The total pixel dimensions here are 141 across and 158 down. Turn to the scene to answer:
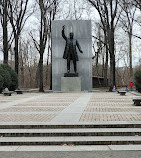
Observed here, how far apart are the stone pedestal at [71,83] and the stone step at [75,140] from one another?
20080 millimetres

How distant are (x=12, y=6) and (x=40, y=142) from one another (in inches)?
1038

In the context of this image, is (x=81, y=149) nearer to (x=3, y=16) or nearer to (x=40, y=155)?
(x=40, y=155)

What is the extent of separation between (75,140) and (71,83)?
20.5 meters

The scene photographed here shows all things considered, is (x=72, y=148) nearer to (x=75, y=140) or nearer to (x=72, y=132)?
(x=75, y=140)

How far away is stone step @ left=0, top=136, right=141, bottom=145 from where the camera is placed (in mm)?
6816

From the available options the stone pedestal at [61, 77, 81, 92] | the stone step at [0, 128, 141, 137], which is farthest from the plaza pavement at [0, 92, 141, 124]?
the stone pedestal at [61, 77, 81, 92]

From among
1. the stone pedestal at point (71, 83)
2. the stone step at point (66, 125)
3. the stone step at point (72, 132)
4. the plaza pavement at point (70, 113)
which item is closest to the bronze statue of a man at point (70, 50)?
the stone pedestal at point (71, 83)

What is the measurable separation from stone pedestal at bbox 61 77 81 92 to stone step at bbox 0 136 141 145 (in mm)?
20080

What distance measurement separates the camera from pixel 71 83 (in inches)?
1080

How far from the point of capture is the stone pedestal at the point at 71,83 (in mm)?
27312

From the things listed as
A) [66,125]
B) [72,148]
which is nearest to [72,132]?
[66,125]

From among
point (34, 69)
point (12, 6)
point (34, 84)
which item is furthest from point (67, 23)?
point (34, 69)

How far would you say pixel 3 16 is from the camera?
97.7 feet

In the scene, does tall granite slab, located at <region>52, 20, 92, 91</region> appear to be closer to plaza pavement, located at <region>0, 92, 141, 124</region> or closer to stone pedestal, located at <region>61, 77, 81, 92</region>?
stone pedestal, located at <region>61, 77, 81, 92</region>
